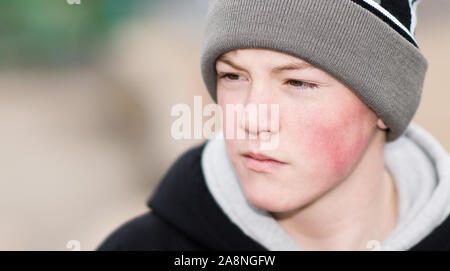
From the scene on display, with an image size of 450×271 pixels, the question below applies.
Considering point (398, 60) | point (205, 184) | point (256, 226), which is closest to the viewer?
point (398, 60)

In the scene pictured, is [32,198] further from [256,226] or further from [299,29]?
[299,29]

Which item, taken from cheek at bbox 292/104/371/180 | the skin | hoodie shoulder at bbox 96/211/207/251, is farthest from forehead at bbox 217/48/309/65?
hoodie shoulder at bbox 96/211/207/251

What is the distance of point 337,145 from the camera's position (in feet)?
6.99

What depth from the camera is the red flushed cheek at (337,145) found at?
209 centimetres

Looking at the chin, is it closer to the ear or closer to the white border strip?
the ear

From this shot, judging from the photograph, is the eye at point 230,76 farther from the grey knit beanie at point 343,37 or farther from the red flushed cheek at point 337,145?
the red flushed cheek at point 337,145

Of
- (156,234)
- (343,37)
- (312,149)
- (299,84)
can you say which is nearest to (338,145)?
(312,149)

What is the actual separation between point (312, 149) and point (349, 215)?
0.46 meters

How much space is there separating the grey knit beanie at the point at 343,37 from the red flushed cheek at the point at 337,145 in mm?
124

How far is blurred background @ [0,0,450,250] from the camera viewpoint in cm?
557

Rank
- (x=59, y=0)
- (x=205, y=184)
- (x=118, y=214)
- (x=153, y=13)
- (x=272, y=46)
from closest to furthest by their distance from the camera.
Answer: (x=272, y=46), (x=205, y=184), (x=118, y=214), (x=153, y=13), (x=59, y=0)

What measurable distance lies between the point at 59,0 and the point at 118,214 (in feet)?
41.5

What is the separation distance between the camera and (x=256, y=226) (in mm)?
2365

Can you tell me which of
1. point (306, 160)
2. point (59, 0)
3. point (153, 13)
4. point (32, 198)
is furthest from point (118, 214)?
point (59, 0)
